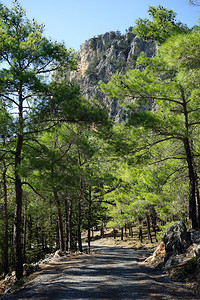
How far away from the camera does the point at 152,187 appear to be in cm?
1321

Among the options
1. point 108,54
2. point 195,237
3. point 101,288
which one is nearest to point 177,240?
point 195,237

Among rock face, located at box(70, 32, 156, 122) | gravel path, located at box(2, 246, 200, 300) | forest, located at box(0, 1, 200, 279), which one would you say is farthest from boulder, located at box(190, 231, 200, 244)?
rock face, located at box(70, 32, 156, 122)

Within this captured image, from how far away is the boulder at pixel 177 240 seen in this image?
9172 mm

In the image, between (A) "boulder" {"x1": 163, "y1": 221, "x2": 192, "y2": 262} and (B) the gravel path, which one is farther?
(A) "boulder" {"x1": 163, "y1": 221, "x2": 192, "y2": 262}

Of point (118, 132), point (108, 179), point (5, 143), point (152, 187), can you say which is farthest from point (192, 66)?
point (108, 179)

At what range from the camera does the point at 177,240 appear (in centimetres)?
943

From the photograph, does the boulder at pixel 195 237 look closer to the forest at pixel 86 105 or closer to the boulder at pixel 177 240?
the boulder at pixel 177 240

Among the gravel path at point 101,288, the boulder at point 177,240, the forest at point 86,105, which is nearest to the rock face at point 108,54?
the forest at point 86,105

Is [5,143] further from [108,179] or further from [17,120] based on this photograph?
[108,179]

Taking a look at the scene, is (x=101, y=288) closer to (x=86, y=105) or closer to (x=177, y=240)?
(x=177, y=240)

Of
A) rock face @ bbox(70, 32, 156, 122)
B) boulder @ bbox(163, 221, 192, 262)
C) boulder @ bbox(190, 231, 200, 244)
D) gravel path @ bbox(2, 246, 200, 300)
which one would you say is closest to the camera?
gravel path @ bbox(2, 246, 200, 300)

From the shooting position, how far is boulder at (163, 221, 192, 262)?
917cm

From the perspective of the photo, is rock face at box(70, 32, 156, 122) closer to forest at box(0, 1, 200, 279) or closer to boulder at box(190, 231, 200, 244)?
forest at box(0, 1, 200, 279)

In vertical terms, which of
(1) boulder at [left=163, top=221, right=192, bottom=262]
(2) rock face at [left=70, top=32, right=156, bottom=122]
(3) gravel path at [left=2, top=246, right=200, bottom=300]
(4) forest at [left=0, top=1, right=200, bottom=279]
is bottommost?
(3) gravel path at [left=2, top=246, right=200, bottom=300]
